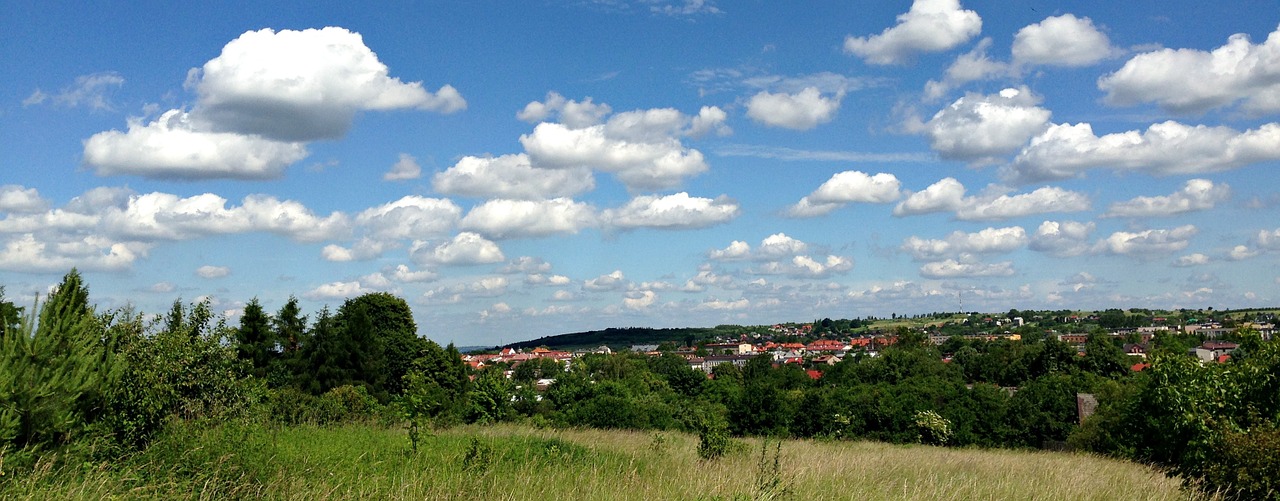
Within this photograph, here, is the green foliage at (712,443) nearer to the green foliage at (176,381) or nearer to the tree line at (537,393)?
the tree line at (537,393)

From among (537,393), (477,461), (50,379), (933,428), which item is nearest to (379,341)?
(537,393)

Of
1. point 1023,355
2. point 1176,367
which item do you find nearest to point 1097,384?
point 1023,355

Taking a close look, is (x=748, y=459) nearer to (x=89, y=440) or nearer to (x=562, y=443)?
(x=562, y=443)

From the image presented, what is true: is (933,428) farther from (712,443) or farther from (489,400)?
(712,443)

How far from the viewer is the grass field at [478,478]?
9016 millimetres

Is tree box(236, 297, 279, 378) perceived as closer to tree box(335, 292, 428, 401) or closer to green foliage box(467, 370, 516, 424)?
tree box(335, 292, 428, 401)

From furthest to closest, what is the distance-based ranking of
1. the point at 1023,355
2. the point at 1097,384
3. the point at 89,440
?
the point at 1023,355, the point at 1097,384, the point at 89,440

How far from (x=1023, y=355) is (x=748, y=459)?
101252 mm

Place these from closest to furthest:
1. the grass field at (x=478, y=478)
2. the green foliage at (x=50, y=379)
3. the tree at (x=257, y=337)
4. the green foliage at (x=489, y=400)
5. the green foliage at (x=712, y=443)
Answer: the grass field at (x=478, y=478)
the green foliage at (x=50, y=379)
the green foliage at (x=712, y=443)
the green foliage at (x=489, y=400)
the tree at (x=257, y=337)

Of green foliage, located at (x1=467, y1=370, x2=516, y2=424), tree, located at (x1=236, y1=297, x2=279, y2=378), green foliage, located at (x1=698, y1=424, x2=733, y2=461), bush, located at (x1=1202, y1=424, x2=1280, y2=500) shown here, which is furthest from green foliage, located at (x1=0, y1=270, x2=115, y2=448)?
tree, located at (x1=236, y1=297, x2=279, y2=378)

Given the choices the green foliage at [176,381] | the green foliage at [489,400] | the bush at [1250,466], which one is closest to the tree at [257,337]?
the green foliage at [489,400]

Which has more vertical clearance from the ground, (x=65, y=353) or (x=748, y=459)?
(x=65, y=353)

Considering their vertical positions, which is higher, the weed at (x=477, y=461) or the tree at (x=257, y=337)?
the tree at (x=257, y=337)

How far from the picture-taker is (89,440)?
1123 cm
